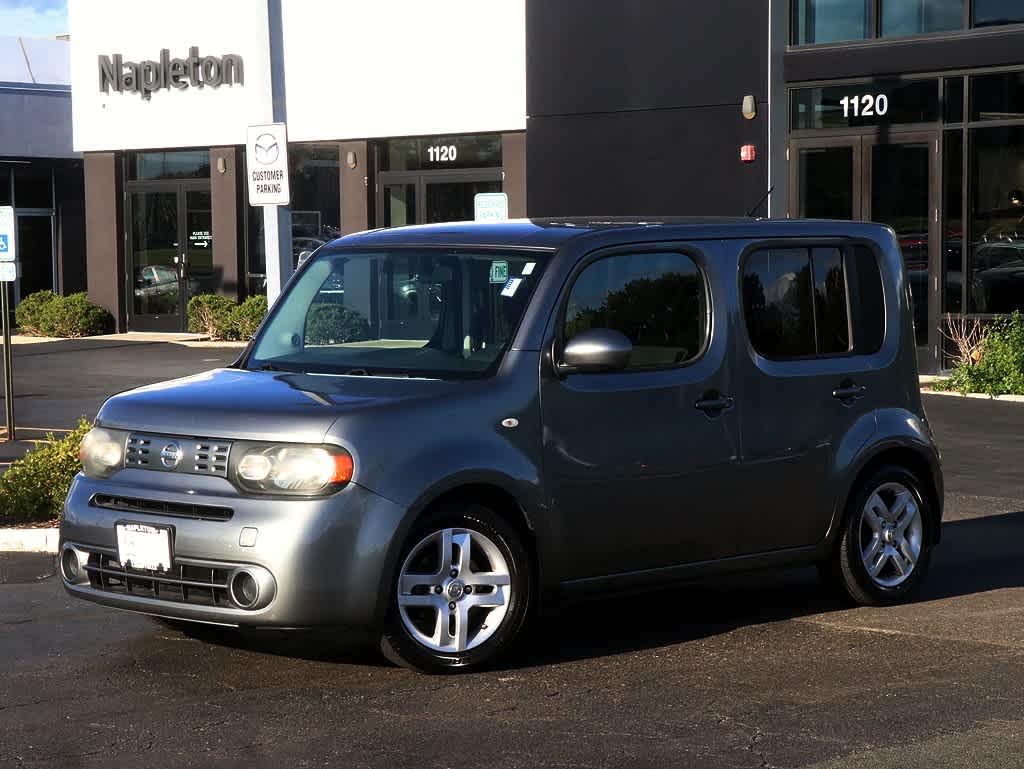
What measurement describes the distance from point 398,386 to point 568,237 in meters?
1.06

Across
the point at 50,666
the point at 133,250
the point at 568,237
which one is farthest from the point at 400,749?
the point at 133,250

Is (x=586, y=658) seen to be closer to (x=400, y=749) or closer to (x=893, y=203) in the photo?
(x=400, y=749)

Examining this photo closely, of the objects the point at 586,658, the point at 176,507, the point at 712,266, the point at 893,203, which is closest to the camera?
the point at 176,507

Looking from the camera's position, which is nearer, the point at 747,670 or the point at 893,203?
the point at 747,670

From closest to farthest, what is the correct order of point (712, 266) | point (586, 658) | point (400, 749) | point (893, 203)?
point (400, 749) < point (586, 658) < point (712, 266) < point (893, 203)

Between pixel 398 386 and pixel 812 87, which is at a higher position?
pixel 812 87

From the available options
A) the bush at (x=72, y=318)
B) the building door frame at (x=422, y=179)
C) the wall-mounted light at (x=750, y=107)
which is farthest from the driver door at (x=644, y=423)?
the bush at (x=72, y=318)

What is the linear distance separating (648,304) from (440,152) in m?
21.6

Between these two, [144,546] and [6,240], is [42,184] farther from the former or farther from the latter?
[144,546]

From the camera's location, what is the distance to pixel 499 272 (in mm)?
7617

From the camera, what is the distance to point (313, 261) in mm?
8336

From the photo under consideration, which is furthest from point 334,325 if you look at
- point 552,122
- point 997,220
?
point 552,122

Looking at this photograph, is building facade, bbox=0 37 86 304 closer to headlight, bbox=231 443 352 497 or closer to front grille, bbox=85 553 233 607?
front grille, bbox=85 553 233 607

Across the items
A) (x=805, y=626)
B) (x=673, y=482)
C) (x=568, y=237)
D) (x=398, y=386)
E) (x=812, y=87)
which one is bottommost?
(x=805, y=626)
